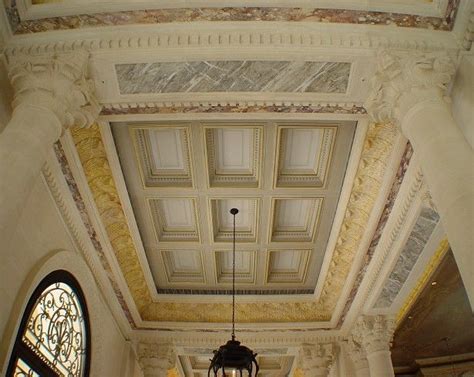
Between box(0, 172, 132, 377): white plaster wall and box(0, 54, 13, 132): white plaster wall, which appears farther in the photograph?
box(0, 172, 132, 377): white plaster wall

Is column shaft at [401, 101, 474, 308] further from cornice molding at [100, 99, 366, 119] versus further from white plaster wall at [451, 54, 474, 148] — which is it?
cornice molding at [100, 99, 366, 119]

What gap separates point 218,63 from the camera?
4312 millimetres

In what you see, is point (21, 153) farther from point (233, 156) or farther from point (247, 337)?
point (247, 337)

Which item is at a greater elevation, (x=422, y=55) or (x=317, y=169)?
(x=317, y=169)

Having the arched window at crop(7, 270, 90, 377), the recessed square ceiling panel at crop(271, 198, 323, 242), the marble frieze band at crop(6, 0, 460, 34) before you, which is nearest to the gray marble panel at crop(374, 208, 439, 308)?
the recessed square ceiling panel at crop(271, 198, 323, 242)

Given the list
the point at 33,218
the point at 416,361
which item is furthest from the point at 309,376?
the point at 33,218

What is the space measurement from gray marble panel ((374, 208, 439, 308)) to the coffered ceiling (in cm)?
121

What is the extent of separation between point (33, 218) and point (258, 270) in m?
4.47

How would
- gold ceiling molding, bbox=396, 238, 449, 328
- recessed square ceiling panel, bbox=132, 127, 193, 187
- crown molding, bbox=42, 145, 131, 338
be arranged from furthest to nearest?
gold ceiling molding, bbox=396, 238, 449, 328
recessed square ceiling panel, bbox=132, 127, 193, 187
crown molding, bbox=42, 145, 131, 338

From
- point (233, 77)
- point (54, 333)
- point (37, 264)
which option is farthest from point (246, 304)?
point (233, 77)

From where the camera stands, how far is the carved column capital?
26.1ft

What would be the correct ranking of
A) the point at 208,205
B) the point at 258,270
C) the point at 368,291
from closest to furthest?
the point at 208,205, the point at 368,291, the point at 258,270

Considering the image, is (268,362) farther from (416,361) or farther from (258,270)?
(258,270)

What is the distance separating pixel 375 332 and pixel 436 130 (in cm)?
564
